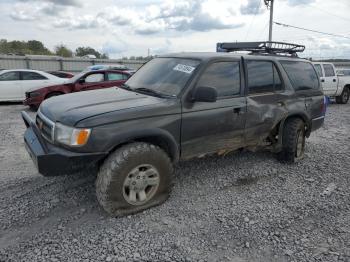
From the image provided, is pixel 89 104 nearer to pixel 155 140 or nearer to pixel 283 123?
pixel 155 140

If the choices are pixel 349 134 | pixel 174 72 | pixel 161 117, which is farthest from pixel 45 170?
pixel 349 134

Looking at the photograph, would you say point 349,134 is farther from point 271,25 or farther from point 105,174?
point 271,25

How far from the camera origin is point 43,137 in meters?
→ 3.33

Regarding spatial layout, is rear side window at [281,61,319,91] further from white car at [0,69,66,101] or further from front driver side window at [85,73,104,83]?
white car at [0,69,66,101]

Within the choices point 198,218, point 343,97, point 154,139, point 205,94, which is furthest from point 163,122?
point 343,97

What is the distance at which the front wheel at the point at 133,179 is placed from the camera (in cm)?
313

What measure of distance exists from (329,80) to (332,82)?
0.23 m

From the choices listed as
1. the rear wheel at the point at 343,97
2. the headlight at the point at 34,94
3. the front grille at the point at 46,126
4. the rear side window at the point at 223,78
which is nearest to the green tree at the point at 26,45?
the headlight at the point at 34,94

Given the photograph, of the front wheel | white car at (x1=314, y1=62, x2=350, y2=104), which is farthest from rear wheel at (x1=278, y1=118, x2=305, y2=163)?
white car at (x1=314, y1=62, x2=350, y2=104)

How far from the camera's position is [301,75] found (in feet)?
16.7

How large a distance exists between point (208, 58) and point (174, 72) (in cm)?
47

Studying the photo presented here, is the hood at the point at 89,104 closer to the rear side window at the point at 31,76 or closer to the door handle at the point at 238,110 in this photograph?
the door handle at the point at 238,110

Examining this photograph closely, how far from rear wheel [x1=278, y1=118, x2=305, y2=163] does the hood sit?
7.99 feet

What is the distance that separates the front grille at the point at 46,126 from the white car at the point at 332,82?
11458mm
